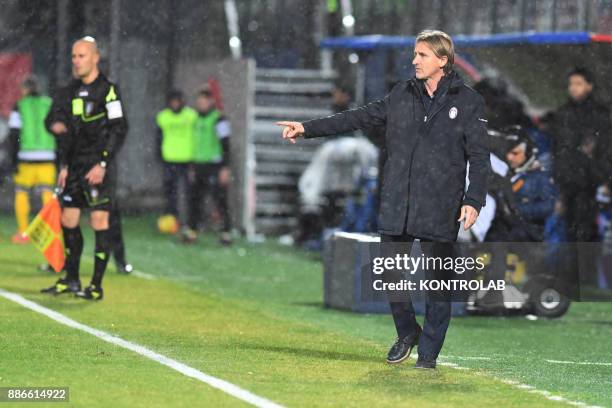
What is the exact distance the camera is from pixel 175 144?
77.7 feet

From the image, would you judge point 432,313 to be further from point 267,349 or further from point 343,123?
point 267,349

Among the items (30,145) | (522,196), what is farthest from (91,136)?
(30,145)

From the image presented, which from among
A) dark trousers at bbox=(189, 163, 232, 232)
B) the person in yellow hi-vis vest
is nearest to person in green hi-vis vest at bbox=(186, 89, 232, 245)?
dark trousers at bbox=(189, 163, 232, 232)

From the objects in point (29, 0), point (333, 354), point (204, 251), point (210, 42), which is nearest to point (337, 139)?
Answer: point (204, 251)

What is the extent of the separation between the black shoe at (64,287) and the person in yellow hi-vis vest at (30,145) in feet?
21.4

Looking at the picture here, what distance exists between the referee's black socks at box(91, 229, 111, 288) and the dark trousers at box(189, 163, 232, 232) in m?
8.58

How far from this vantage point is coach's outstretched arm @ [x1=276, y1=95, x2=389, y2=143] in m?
10.2

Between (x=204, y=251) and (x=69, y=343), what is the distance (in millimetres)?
10686

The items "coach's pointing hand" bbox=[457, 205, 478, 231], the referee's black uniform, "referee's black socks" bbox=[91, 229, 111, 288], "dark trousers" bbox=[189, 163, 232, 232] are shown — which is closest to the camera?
"coach's pointing hand" bbox=[457, 205, 478, 231]

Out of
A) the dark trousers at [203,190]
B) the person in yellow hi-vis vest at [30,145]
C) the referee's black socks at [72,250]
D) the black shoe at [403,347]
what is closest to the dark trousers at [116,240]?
the referee's black socks at [72,250]

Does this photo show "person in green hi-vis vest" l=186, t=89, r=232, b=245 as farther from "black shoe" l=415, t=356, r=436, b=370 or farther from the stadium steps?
"black shoe" l=415, t=356, r=436, b=370

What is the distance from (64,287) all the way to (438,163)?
5370mm

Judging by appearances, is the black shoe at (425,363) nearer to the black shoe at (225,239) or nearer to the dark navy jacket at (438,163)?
the dark navy jacket at (438,163)

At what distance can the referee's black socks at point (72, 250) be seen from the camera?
1431 centimetres
